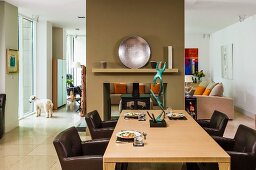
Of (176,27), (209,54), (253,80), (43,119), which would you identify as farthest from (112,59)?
(209,54)

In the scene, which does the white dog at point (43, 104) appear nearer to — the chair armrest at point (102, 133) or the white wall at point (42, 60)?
the white wall at point (42, 60)

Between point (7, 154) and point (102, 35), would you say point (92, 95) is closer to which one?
point (102, 35)

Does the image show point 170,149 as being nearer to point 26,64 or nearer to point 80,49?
point 26,64

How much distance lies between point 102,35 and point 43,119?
3.16 m

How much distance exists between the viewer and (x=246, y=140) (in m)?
2.59

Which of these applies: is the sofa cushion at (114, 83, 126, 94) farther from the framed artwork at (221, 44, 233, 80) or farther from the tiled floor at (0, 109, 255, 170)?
the framed artwork at (221, 44, 233, 80)

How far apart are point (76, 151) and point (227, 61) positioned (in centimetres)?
802

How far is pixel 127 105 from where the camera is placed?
241 inches

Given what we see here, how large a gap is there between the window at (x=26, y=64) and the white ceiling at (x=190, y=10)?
1.66ft

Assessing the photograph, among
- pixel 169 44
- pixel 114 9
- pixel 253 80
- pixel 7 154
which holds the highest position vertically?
pixel 114 9

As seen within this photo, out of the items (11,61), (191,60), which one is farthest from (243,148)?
(191,60)

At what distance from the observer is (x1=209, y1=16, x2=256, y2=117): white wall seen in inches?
302

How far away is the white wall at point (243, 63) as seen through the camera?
25.2 feet

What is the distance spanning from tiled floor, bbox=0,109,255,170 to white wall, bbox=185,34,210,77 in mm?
3808
